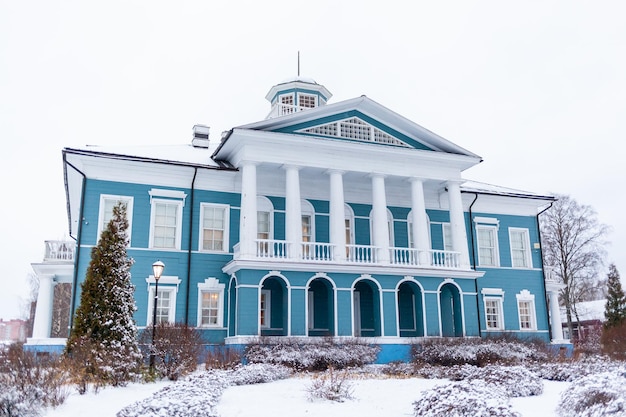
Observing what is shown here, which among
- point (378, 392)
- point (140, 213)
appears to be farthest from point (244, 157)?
point (378, 392)

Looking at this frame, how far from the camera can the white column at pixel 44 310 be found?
23938mm

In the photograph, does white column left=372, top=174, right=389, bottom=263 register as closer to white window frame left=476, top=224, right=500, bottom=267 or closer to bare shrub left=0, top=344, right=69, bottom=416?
white window frame left=476, top=224, right=500, bottom=267

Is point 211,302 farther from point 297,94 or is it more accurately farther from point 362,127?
point 297,94

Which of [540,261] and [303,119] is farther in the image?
[540,261]

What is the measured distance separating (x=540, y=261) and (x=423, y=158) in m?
9.74

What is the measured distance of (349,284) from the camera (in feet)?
74.6

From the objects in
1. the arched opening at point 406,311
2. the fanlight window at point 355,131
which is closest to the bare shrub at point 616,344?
the arched opening at point 406,311

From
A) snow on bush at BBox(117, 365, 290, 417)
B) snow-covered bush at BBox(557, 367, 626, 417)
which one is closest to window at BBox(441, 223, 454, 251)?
snow on bush at BBox(117, 365, 290, 417)

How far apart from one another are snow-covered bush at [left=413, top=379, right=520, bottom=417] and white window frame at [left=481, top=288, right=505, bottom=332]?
731 inches

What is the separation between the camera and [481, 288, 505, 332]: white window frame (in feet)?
92.4

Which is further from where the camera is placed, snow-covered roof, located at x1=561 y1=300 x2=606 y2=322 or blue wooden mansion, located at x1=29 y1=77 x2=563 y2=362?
snow-covered roof, located at x1=561 y1=300 x2=606 y2=322

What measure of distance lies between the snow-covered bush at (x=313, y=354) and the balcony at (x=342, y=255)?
11.3 feet

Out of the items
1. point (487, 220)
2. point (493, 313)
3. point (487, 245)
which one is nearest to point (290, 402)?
point (493, 313)

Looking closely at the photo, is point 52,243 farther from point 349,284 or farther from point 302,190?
point 349,284
